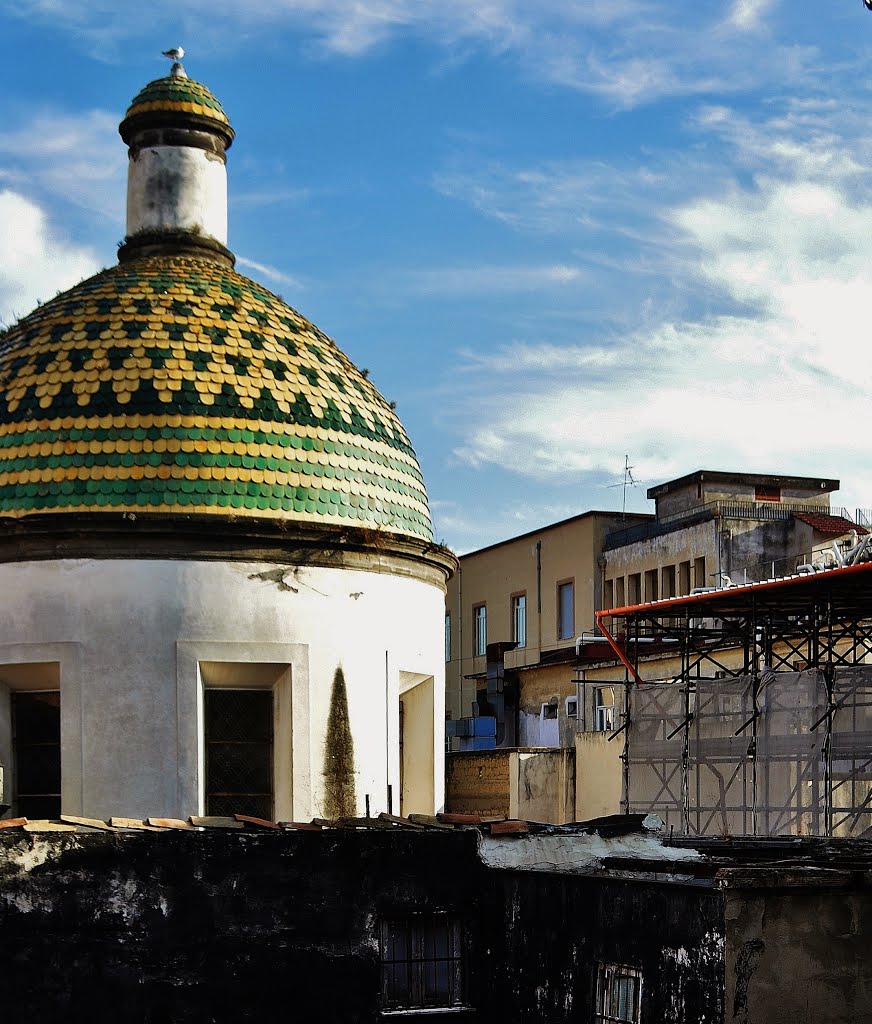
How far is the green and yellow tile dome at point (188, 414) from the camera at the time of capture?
16797 millimetres

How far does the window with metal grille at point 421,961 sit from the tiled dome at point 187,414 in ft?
15.0

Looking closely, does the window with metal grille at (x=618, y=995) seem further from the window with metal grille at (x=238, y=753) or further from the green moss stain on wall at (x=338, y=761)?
the window with metal grille at (x=238, y=753)

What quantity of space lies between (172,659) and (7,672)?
69.4 inches

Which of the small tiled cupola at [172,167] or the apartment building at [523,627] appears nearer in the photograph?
the small tiled cupola at [172,167]

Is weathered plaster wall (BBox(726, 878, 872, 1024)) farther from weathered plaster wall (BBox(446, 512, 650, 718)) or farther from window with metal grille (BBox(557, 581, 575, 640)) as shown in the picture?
window with metal grille (BBox(557, 581, 575, 640))

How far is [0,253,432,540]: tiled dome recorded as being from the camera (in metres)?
16.8

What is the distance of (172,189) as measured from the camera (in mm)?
19453

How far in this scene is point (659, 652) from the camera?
31.9m

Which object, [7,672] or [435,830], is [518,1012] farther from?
[7,672]

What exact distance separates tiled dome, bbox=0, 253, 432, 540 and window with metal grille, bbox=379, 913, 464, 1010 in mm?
4579

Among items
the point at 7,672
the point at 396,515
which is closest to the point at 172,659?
the point at 7,672

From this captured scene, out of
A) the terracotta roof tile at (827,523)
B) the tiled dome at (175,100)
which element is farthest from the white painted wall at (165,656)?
the terracotta roof tile at (827,523)

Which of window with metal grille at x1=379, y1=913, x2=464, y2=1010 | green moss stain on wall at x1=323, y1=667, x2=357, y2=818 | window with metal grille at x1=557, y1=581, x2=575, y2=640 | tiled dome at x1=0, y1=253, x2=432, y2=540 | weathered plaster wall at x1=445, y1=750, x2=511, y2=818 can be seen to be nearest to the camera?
window with metal grille at x1=379, y1=913, x2=464, y2=1010

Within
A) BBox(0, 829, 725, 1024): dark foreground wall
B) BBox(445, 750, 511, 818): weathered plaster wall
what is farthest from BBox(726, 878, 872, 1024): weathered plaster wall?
BBox(445, 750, 511, 818): weathered plaster wall
